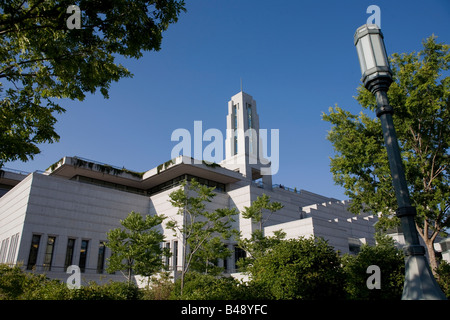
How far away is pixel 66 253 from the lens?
32250 millimetres

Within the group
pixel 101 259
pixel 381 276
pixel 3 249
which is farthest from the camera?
pixel 101 259

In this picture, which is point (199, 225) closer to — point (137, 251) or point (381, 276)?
point (137, 251)

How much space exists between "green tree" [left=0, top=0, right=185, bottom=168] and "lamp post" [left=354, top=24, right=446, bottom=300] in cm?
622

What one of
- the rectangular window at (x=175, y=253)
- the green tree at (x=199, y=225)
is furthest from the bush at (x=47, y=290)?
the rectangular window at (x=175, y=253)

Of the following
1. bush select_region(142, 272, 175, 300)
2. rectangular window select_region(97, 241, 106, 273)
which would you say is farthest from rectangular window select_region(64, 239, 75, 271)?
bush select_region(142, 272, 175, 300)

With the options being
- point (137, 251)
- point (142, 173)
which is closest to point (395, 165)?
point (137, 251)

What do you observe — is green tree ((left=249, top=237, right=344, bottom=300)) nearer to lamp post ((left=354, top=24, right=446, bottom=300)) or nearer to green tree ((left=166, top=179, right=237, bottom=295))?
lamp post ((left=354, top=24, right=446, bottom=300))

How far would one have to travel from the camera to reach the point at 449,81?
19109mm

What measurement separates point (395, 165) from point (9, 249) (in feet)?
121

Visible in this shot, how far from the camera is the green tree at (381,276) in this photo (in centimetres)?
1163

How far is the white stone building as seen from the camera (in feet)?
102

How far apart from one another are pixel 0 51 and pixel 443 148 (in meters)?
23.0

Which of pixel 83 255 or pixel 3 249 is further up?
pixel 3 249
